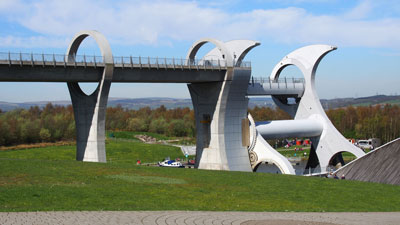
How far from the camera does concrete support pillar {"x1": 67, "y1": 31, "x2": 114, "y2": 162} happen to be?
1533 inches

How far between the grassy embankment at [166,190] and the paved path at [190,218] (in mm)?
1377

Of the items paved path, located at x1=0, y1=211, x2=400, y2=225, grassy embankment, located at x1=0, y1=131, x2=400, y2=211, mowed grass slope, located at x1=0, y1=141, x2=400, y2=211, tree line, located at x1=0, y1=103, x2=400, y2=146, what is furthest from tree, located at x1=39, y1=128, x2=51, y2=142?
paved path, located at x1=0, y1=211, x2=400, y2=225

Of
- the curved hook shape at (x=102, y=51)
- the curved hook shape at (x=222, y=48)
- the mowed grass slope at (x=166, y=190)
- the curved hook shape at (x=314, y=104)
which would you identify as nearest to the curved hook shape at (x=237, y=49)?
the curved hook shape at (x=222, y=48)

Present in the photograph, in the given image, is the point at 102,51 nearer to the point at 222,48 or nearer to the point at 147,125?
the point at 222,48

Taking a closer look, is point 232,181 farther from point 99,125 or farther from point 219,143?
point 219,143

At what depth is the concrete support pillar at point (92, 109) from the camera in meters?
38.9

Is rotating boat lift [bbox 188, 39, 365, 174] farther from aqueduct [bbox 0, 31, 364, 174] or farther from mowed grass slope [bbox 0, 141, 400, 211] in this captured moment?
mowed grass slope [bbox 0, 141, 400, 211]

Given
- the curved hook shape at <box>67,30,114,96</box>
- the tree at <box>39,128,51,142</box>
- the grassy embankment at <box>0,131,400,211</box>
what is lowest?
the tree at <box>39,128,51,142</box>

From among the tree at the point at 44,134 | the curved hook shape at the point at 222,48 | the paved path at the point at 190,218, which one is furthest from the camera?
the tree at the point at 44,134

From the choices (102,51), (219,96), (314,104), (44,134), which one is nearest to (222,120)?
(219,96)

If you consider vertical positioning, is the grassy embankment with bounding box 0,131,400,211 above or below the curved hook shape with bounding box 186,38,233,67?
below

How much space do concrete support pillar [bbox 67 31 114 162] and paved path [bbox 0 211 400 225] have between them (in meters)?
22.5

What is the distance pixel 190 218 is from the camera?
16.4 meters

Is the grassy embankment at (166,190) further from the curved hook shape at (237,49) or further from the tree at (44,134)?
the tree at (44,134)
